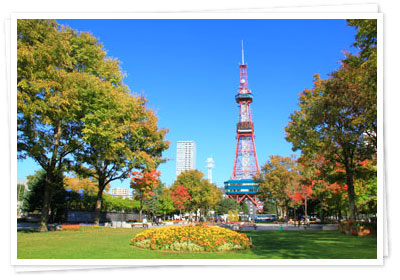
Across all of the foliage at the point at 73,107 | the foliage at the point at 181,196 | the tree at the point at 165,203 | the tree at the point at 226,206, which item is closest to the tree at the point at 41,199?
the foliage at the point at 73,107

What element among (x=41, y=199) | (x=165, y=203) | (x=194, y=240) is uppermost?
(x=194, y=240)

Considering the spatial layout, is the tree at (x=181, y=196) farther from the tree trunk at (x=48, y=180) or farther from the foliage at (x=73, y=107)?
the tree trunk at (x=48, y=180)

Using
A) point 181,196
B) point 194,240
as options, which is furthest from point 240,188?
point 194,240

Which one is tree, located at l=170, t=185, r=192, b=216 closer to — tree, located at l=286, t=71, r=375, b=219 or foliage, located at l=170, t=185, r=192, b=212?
foliage, located at l=170, t=185, r=192, b=212

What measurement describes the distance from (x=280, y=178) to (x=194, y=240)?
1389 inches

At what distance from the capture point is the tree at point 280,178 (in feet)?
142

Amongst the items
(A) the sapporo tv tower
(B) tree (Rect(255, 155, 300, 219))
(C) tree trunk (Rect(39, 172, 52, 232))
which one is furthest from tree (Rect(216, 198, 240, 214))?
(C) tree trunk (Rect(39, 172, 52, 232))

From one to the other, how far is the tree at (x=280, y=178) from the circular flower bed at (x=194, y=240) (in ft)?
105

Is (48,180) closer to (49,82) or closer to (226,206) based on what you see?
(49,82)

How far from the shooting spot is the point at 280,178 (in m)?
44.5

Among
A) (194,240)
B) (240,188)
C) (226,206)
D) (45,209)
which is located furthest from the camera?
(226,206)

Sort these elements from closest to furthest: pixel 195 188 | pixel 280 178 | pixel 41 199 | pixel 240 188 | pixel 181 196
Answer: pixel 41 199, pixel 280 178, pixel 181 196, pixel 195 188, pixel 240 188
